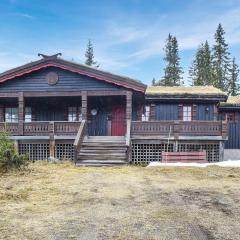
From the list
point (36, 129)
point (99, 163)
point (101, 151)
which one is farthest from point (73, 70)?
point (99, 163)

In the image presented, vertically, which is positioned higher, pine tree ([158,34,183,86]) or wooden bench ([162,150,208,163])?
pine tree ([158,34,183,86])

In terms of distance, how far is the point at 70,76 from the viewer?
23.4m

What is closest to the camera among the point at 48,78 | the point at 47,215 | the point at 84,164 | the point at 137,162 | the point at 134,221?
the point at 134,221

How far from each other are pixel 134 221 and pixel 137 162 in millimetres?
13210

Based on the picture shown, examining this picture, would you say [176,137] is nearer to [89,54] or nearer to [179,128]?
[179,128]

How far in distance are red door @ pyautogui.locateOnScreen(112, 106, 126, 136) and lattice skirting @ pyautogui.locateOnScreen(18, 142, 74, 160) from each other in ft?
15.6

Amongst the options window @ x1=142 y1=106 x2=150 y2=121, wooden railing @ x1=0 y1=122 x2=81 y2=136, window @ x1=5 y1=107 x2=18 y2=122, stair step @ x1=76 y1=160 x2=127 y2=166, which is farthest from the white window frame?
window @ x1=5 y1=107 x2=18 y2=122

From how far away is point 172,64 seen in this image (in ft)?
217

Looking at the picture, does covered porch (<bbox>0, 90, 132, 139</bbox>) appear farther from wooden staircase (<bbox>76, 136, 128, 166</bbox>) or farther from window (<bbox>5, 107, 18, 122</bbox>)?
wooden staircase (<bbox>76, 136, 128, 166</bbox>)

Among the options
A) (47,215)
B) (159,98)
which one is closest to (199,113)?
(159,98)

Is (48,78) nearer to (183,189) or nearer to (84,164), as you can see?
(84,164)

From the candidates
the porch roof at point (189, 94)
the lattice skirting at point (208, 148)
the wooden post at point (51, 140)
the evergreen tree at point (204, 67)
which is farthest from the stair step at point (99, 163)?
the evergreen tree at point (204, 67)

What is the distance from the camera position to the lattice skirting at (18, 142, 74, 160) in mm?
22750

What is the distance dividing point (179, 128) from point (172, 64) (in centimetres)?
4508
